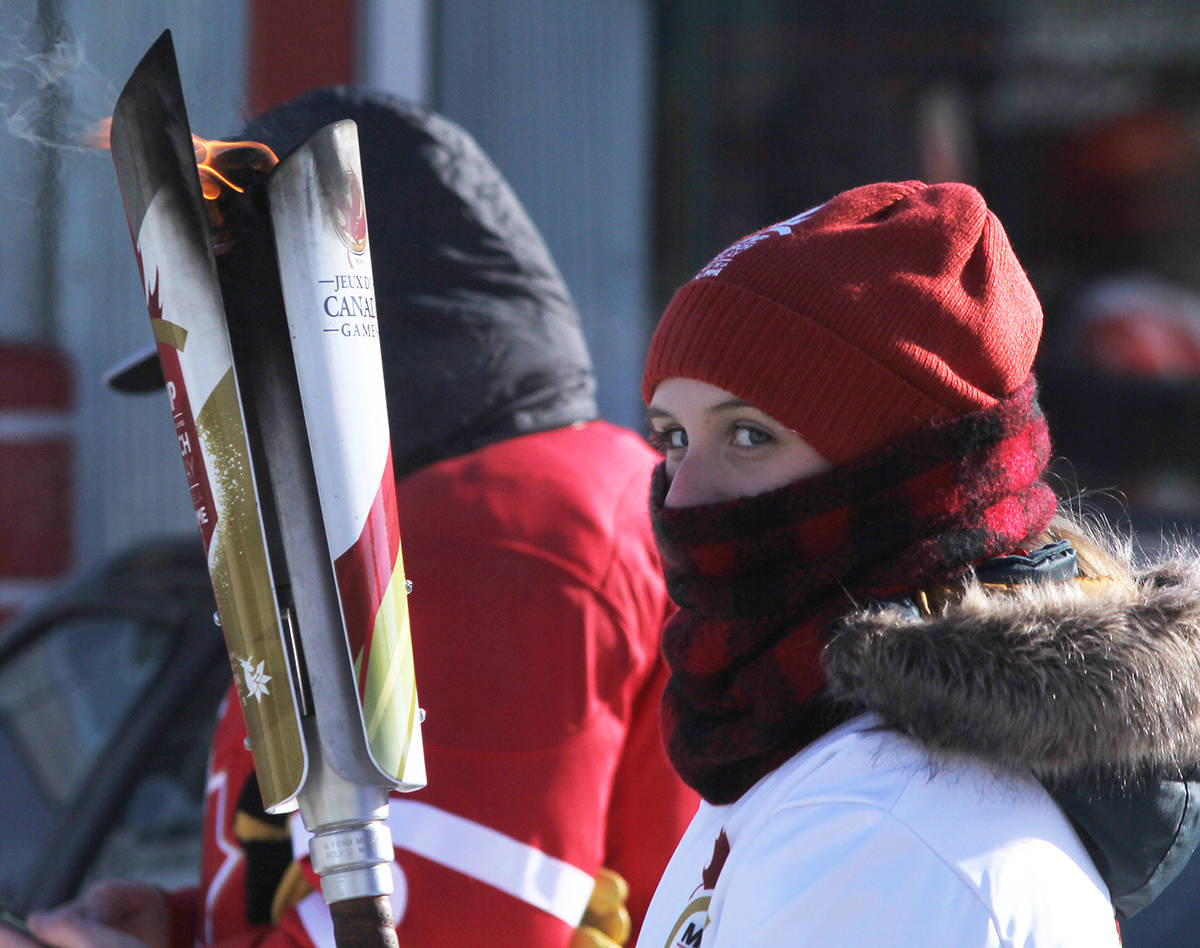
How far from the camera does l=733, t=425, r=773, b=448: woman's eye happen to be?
4.71 ft

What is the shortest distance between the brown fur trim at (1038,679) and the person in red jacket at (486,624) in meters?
0.53

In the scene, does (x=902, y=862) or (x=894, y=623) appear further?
(x=894, y=623)

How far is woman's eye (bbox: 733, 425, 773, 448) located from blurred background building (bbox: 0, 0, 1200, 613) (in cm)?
359

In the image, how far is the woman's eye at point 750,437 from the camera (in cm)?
144

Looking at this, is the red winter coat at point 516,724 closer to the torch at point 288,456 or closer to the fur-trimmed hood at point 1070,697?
the torch at point 288,456

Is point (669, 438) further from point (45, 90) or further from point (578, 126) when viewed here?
point (578, 126)

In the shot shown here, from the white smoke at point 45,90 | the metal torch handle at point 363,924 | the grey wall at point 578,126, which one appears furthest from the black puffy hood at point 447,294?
the grey wall at point 578,126

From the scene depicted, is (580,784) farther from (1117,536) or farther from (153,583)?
(153,583)

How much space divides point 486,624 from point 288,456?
473mm

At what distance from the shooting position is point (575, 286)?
614 cm

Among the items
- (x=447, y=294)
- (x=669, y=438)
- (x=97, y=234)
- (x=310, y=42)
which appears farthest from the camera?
(x=310, y=42)

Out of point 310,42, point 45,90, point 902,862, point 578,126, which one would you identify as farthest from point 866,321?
point 578,126

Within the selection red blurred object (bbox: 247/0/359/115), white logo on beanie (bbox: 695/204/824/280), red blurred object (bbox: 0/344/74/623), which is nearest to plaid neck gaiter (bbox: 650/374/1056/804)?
white logo on beanie (bbox: 695/204/824/280)

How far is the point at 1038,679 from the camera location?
1174 millimetres
